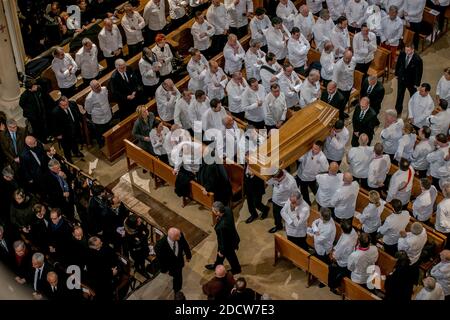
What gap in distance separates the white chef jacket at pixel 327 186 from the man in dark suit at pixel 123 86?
13.2ft

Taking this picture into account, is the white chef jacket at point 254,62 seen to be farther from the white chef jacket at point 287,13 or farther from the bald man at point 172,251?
the bald man at point 172,251

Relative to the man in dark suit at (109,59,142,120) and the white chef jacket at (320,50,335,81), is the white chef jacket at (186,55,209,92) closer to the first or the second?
the man in dark suit at (109,59,142,120)

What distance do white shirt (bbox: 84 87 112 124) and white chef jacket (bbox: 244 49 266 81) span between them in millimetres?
2649

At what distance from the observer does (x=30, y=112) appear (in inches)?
590

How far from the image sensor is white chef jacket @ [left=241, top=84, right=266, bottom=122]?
48.9ft

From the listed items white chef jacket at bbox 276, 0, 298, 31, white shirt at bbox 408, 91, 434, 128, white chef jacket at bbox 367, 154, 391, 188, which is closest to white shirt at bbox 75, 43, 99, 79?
white chef jacket at bbox 276, 0, 298, 31

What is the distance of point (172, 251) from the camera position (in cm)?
1228

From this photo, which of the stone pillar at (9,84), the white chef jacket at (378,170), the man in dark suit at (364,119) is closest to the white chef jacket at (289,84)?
the man in dark suit at (364,119)

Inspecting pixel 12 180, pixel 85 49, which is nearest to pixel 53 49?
pixel 85 49

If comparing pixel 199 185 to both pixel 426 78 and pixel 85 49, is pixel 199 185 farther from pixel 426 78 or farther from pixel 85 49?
pixel 426 78

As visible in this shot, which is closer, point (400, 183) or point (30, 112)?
point (400, 183)

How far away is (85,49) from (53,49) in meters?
0.77

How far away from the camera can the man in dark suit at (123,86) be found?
1527 cm
